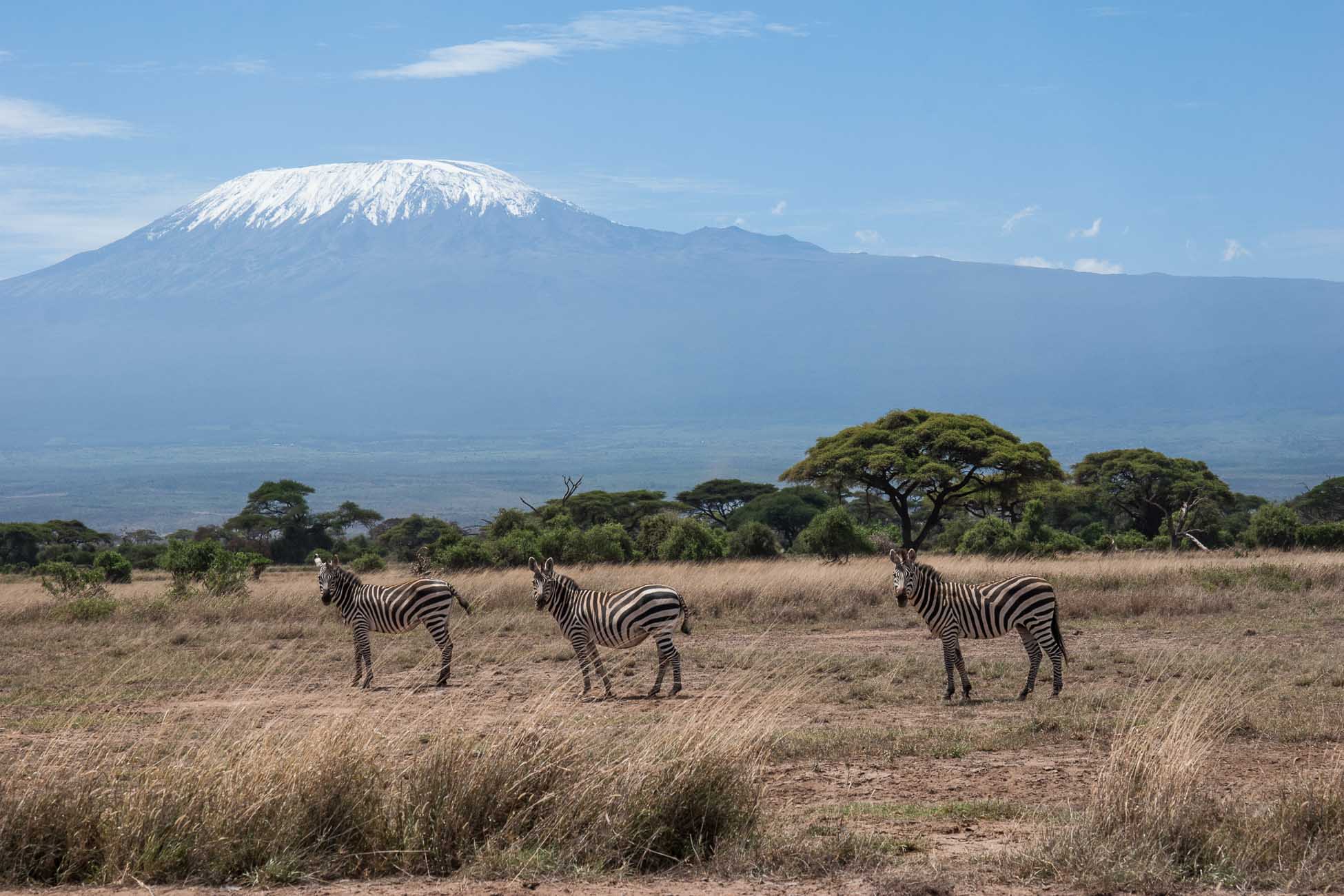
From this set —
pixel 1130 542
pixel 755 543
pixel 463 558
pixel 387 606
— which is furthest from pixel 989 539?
pixel 387 606

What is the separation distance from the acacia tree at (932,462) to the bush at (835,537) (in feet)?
11.0

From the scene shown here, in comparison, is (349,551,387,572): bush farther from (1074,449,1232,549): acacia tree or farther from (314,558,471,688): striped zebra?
(1074,449,1232,549): acacia tree

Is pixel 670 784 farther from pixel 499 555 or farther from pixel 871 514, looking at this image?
pixel 871 514

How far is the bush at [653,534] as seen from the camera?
36594 millimetres

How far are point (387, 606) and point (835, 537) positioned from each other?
21220 millimetres

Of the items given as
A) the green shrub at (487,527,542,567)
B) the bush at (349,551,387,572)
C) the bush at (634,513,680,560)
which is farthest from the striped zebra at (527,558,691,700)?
the bush at (349,551,387,572)

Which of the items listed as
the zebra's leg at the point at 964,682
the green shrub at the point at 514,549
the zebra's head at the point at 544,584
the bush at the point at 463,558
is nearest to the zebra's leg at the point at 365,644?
the zebra's head at the point at 544,584

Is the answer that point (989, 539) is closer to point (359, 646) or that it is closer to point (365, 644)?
point (365, 644)

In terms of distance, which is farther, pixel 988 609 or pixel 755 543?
pixel 755 543

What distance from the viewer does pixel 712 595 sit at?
76.8 ft

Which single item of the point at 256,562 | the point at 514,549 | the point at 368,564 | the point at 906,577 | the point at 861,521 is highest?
the point at 906,577

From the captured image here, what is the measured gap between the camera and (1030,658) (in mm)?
14625

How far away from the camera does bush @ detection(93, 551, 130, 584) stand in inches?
1428

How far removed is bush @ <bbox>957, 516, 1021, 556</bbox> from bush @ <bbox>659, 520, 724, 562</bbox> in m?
6.78
